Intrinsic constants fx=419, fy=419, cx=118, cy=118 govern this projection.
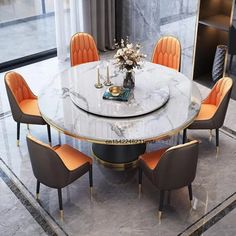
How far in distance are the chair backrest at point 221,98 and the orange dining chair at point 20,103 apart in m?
1.57

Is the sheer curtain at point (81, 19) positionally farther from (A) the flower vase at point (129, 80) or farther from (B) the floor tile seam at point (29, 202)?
(B) the floor tile seam at point (29, 202)

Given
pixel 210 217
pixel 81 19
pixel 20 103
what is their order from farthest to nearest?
pixel 81 19 < pixel 20 103 < pixel 210 217

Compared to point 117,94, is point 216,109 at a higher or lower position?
lower

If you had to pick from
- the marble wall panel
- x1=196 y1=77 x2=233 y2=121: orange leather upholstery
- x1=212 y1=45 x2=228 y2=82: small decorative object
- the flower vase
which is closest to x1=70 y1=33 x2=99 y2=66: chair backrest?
the flower vase

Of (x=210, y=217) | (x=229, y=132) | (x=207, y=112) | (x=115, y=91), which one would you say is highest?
(x=115, y=91)

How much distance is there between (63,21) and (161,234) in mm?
3616

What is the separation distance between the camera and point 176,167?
3033 millimetres

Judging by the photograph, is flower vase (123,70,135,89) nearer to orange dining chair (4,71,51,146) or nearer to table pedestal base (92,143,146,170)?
table pedestal base (92,143,146,170)

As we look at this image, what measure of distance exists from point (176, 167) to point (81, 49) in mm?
2142

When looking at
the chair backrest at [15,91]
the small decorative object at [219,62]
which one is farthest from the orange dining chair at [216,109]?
the chair backrest at [15,91]

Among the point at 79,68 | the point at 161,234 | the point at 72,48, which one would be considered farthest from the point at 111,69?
the point at 161,234

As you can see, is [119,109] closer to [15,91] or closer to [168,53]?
[15,91]

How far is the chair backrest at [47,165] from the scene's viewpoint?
9.80ft

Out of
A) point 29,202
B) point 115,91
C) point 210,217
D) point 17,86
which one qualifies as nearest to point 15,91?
point 17,86
